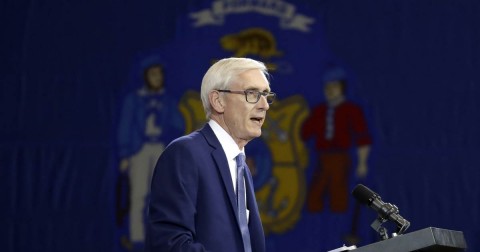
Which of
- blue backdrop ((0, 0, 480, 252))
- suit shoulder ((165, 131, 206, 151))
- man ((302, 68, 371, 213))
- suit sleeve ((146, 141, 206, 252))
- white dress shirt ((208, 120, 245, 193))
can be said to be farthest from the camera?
man ((302, 68, 371, 213))

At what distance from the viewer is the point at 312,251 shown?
602 cm

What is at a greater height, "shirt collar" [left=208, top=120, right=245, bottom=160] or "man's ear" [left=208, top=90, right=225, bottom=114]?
"man's ear" [left=208, top=90, right=225, bottom=114]

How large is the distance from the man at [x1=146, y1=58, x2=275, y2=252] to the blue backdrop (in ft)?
10.6

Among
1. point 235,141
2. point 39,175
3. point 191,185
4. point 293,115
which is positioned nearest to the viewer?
point 191,185

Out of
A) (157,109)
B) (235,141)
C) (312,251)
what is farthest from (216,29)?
(235,141)

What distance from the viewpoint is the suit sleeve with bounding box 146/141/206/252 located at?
7.96 ft

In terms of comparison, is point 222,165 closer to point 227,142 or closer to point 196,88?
point 227,142

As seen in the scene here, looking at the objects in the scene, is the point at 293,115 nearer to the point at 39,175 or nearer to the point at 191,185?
the point at 39,175

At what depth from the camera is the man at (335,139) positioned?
6.09 m

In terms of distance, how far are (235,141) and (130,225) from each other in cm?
325

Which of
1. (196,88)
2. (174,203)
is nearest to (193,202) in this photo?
(174,203)

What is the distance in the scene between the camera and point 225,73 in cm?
274

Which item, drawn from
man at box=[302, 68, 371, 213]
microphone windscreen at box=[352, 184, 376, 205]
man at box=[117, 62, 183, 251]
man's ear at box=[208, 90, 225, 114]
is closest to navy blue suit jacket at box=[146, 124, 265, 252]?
man's ear at box=[208, 90, 225, 114]

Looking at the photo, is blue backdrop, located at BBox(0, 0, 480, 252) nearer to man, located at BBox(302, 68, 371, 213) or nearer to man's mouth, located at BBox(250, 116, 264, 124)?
man, located at BBox(302, 68, 371, 213)
